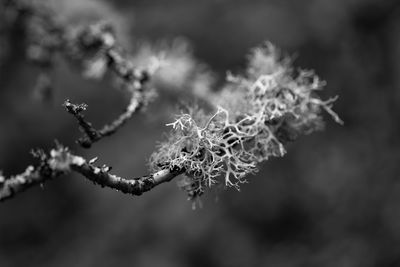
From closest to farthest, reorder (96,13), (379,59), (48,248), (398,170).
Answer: (96,13), (398,170), (379,59), (48,248)

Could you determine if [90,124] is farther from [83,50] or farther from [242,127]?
→ [83,50]

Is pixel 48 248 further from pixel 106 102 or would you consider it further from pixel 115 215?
pixel 106 102

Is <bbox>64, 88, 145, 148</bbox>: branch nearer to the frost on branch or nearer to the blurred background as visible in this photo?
the frost on branch

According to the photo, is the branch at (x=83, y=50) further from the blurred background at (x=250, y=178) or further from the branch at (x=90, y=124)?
the blurred background at (x=250, y=178)

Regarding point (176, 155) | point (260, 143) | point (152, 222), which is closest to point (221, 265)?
point (152, 222)

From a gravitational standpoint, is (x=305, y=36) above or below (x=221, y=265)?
above

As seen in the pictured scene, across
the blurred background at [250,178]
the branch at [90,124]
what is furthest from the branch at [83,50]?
the blurred background at [250,178]
